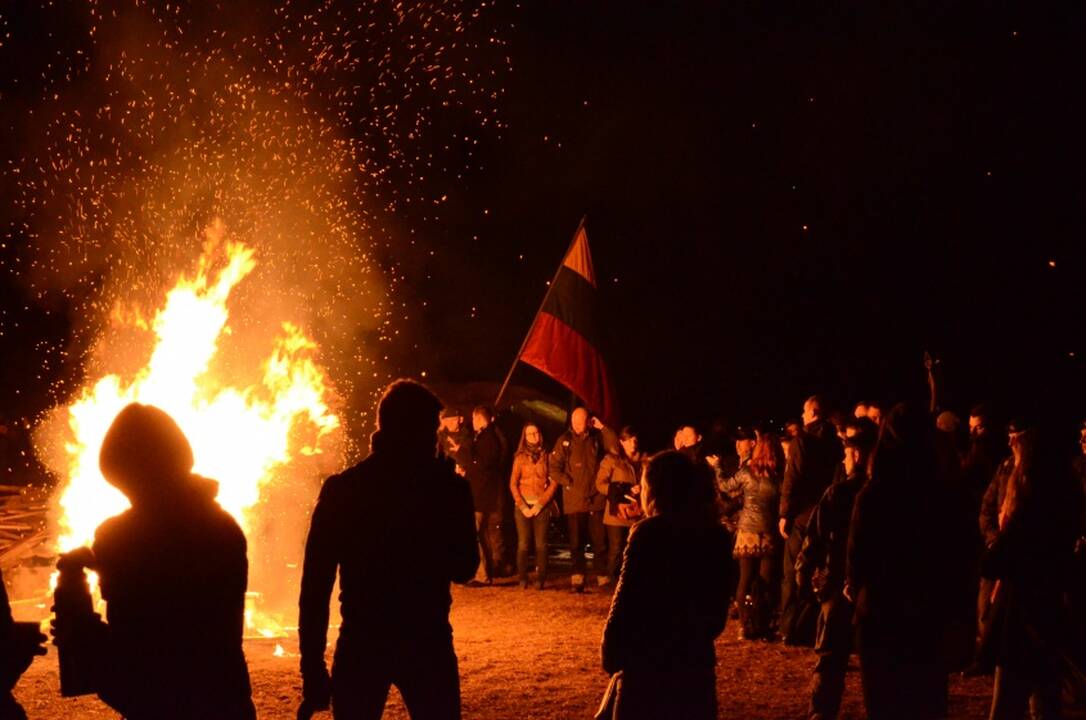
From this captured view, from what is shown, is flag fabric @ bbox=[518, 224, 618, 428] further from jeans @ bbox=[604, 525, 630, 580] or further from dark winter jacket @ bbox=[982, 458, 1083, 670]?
dark winter jacket @ bbox=[982, 458, 1083, 670]

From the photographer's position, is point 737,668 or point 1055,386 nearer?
point 737,668

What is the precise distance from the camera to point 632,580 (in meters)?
4.23

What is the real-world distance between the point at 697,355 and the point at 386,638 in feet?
98.4

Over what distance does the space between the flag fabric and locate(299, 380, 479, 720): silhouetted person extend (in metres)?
8.42

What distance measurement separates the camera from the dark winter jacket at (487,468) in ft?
44.5

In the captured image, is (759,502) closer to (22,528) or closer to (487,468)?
(487,468)

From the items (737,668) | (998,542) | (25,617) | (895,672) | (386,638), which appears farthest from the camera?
(25,617)

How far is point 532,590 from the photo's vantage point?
13.1m

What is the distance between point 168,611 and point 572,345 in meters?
9.69

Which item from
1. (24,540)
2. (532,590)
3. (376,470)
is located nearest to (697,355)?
(532,590)

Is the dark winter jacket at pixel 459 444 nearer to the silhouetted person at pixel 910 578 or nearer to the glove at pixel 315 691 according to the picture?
the silhouetted person at pixel 910 578

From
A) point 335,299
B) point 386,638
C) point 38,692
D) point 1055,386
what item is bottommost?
point 38,692

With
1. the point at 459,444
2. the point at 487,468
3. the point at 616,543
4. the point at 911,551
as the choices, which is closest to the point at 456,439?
the point at 459,444

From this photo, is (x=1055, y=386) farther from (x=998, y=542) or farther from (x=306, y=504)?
(x=998, y=542)
